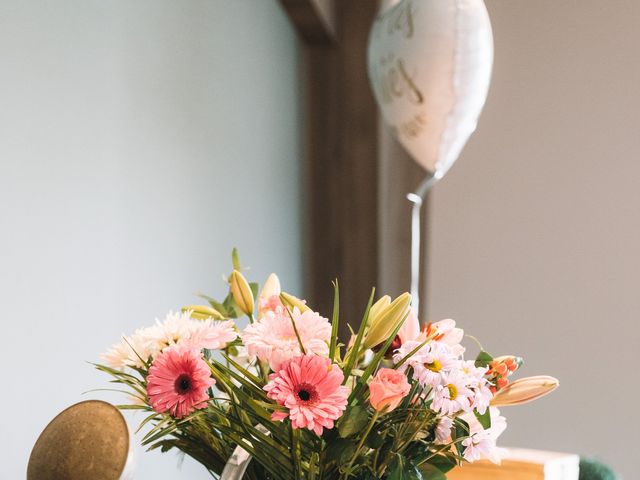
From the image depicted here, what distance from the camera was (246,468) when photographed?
0.67m

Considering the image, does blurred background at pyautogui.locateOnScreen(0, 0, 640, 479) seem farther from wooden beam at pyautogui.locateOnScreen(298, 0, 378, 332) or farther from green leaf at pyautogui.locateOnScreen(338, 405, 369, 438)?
green leaf at pyautogui.locateOnScreen(338, 405, 369, 438)

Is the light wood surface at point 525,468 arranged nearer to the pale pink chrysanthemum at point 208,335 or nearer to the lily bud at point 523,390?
the lily bud at point 523,390

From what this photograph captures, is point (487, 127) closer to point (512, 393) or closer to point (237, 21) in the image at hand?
point (237, 21)

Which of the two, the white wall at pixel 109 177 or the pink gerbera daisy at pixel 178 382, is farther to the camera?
the white wall at pixel 109 177

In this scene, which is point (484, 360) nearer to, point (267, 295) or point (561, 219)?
point (267, 295)

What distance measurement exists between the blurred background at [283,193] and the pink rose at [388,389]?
648mm

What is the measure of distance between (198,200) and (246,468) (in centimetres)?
119

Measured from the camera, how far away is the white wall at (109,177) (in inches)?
42.3

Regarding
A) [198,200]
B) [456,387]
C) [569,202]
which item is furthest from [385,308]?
[569,202]

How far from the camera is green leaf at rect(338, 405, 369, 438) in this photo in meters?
0.60

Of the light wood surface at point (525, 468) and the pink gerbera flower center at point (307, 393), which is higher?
the pink gerbera flower center at point (307, 393)

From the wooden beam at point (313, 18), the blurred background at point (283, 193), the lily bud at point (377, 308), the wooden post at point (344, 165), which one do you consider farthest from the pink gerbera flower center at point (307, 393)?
the wooden post at point (344, 165)

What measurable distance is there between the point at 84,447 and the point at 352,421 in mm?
246

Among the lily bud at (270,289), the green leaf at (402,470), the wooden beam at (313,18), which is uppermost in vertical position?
the wooden beam at (313,18)
